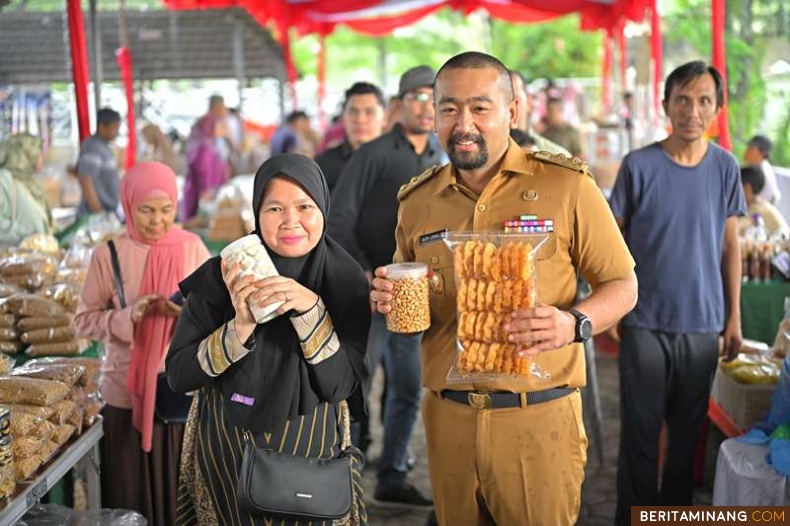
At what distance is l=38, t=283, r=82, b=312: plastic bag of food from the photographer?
4.48m

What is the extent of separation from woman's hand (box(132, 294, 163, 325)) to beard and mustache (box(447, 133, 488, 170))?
134cm

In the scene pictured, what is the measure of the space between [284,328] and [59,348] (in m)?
1.94

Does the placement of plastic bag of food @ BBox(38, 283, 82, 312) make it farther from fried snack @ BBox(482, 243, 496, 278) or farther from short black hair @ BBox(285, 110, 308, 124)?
short black hair @ BBox(285, 110, 308, 124)

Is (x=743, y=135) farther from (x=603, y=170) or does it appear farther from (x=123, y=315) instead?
(x=123, y=315)

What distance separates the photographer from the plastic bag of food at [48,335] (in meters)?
4.06

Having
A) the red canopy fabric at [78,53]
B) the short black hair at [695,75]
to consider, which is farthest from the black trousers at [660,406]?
the red canopy fabric at [78,53]

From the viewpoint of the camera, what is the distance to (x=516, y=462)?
2516mm

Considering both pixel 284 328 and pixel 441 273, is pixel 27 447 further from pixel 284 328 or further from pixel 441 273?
pixel 441 273

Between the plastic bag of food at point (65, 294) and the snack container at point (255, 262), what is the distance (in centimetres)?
240

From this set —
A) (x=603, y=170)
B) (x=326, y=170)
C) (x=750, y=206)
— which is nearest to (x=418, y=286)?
(x=326, y=170)

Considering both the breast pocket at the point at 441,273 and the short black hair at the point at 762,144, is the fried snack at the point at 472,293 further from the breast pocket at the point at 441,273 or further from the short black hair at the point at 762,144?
the short black hair at the point at 762,144

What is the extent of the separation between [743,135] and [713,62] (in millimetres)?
4699

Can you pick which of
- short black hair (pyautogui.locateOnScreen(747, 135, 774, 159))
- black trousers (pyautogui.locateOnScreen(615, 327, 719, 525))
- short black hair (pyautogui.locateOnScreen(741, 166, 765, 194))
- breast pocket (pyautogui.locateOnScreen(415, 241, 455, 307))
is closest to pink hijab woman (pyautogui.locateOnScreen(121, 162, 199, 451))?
breast pocket (pyautogui.locateOnScreen(415, 241, 455, 307))

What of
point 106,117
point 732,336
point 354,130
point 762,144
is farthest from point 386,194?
point 762,144
